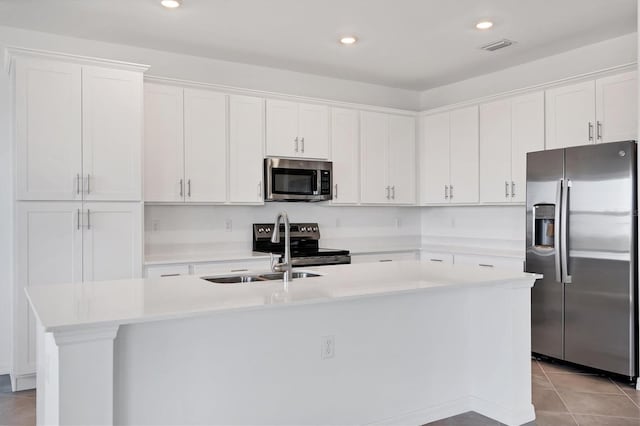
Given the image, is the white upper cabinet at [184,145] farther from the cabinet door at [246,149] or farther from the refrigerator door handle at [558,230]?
the refrigerator door handle at [558,230]

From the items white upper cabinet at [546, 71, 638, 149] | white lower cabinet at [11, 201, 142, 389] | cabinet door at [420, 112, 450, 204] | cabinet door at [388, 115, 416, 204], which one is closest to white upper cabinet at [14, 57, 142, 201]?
white lower cabinet at [11, 201, 142, 389]

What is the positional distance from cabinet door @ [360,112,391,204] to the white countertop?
2.28 metres

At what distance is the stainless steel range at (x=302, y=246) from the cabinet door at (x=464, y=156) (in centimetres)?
137

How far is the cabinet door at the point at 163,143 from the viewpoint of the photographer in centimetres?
428

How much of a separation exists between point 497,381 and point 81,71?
11.5 feet

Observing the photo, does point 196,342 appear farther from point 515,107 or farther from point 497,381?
point 515,107

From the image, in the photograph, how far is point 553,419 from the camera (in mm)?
3029

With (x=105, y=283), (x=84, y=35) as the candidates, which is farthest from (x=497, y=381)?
(x=84, y=35)

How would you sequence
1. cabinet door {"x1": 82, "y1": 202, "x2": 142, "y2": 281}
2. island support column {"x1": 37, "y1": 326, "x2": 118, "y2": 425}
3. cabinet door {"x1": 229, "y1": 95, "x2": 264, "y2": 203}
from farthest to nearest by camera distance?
1. cabinet door {"x1": 229, "y1": 95, "x2": 264, "y2": 203}
2. cabinet door {"x1": 82, "y1": 202, "x2": 142, "y2": 281}
3. island support column {"x1": 37, "y1": 326, "x2": 118, "y2": 425}

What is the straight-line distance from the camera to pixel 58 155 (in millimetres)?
3674

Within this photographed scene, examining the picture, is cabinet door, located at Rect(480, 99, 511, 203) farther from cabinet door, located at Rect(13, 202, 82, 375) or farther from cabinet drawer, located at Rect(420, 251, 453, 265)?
cabinet door, located at Rect(13, 202, 82, 375)

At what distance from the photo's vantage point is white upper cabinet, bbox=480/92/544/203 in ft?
15.2

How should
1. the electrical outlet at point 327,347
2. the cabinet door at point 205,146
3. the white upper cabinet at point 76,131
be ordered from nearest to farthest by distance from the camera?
the electrical outlet at point 327,347
the white upper cabinet at point 76,131
the cabinet door at point 205,146

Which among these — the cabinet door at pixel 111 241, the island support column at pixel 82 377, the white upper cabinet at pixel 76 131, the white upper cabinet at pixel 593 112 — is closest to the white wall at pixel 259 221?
the cabinet door at pixel 111 241
